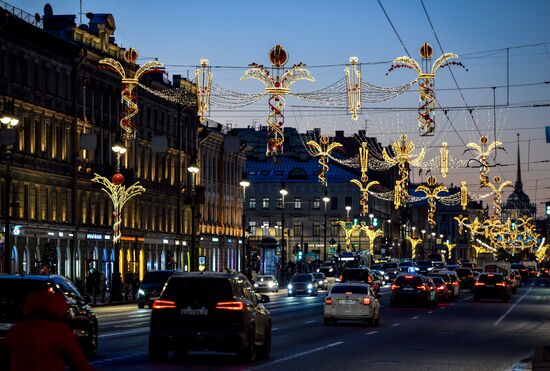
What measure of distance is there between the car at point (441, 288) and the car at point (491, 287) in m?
2.00

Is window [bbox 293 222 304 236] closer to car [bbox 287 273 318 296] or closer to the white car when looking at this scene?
car [bbox 287 273 318 296]

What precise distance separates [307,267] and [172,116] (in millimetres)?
36457

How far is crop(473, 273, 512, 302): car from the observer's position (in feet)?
228

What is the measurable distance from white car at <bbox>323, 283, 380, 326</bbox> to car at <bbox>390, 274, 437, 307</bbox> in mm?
17501

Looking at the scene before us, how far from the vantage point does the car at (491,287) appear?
2741 inches

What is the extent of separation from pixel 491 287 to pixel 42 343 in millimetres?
62282

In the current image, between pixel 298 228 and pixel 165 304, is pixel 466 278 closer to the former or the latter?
pixel 165 304

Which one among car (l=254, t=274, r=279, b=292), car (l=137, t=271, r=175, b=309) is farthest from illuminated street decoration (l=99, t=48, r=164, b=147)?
car (l=254, t=274, r=279, b=292)

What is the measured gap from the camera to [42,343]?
918cm

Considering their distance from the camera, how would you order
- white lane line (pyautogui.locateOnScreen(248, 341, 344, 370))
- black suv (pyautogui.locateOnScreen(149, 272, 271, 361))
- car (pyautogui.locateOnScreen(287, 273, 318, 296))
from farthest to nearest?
car (pyautogui.locateOnScreen(287, 273, 318, 296)) → black suv (pyautogui.locateOnScreen(149, 272, 271, 361)) → white lane line (pyautogui.locateOnScreen(248, 341, 344, 370))

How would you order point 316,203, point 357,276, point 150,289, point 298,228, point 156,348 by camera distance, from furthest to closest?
1. point 316,203
2. point 298,228
3. point 357,276
4. point 150,289
5. point 156,348

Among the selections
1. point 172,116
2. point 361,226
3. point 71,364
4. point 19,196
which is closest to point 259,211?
point 361,226

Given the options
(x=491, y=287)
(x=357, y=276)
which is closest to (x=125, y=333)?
(x=357, y=276)

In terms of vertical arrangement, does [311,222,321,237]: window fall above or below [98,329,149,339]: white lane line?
above
